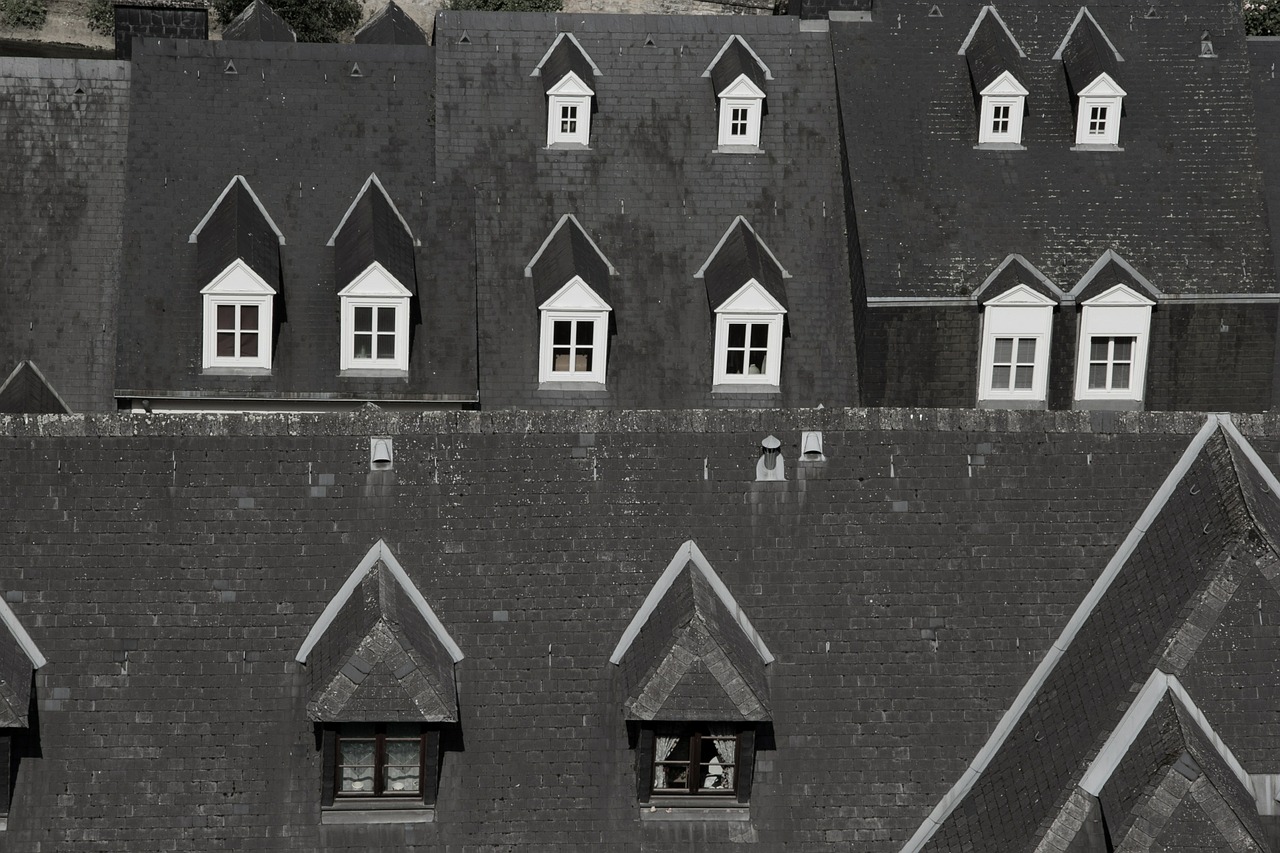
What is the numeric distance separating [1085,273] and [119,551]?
1332 inches

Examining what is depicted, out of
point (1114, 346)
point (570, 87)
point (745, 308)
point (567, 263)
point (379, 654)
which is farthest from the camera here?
point (570, 87)

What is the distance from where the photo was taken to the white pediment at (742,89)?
54500 mm

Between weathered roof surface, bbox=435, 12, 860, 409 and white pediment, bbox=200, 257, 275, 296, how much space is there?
6.11 meters

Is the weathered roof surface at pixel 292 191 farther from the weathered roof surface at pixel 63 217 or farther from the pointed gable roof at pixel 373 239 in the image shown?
the weathered roof surface at pixel 63 217

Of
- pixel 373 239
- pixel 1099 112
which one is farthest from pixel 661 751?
pixel 1099 112

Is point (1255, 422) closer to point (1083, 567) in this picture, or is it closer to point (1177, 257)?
point (1083, 567)

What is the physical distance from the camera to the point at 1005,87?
179 ft

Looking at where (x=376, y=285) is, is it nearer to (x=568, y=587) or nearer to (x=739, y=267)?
(x=739, y=267)

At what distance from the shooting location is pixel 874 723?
1063 inches

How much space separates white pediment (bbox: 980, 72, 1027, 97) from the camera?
54344mm

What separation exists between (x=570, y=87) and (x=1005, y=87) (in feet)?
41.3

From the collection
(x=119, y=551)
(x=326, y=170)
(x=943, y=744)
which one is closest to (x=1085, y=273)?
(x=326, y=170)

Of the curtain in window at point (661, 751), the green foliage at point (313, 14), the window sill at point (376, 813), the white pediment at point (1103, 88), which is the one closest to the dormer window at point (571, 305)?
the white pediment at point (1103, 88)

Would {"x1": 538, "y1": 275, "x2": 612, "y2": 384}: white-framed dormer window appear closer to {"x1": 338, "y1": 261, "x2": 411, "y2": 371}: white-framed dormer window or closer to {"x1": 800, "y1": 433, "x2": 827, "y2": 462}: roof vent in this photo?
{"x1": 338, "y1": 261, "x2": 411, "y2": 371}: white-framed dormer window
